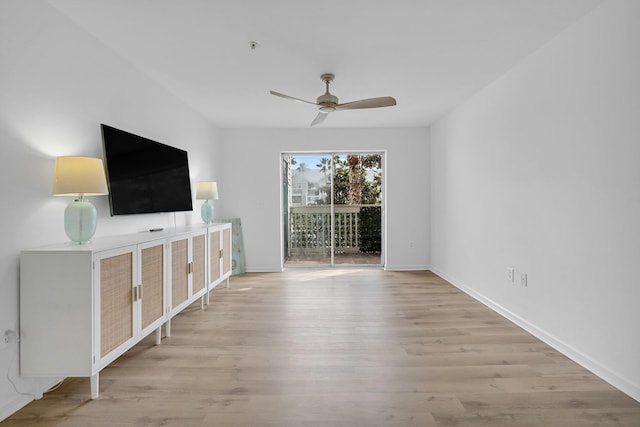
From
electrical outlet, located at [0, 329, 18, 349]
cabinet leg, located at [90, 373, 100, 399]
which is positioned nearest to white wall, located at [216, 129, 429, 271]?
cabinet leg, located at [90, 373, 100, 399]

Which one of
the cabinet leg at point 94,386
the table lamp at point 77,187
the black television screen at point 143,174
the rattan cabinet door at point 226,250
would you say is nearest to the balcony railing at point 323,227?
the rattan cabinet door at point 226,250

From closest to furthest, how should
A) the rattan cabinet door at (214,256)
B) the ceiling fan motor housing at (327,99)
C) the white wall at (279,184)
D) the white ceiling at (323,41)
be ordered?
the white ceiling at (323,41) < the ceiling fan motor housing at (327,99) < the rattan cabinet door at (214,256) < the white wall at (279,184)

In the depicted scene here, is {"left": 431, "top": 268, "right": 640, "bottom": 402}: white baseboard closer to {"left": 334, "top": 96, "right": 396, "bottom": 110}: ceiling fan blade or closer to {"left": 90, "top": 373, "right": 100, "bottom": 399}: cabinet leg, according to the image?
{"left": 334, "top": 96, "right": 396, "bottom": 110}: ceiling fan blade

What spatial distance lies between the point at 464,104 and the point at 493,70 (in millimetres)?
982

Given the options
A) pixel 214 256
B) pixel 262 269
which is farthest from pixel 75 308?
pixel 262 269

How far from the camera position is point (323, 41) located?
2549 millimetres

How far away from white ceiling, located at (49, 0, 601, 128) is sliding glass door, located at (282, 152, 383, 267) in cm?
182

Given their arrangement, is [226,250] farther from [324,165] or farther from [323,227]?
[324,165]

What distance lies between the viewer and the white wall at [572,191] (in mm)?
1938

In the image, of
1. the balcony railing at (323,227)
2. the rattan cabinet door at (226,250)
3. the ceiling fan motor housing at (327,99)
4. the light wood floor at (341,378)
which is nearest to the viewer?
the light wood floor at (341,378)

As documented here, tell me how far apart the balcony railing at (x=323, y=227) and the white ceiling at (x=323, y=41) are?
225 centimetres

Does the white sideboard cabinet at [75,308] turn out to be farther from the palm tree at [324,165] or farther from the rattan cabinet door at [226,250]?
the palm tree at [324,165]

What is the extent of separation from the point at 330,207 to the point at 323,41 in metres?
3.33

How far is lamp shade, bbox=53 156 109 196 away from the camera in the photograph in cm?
195
